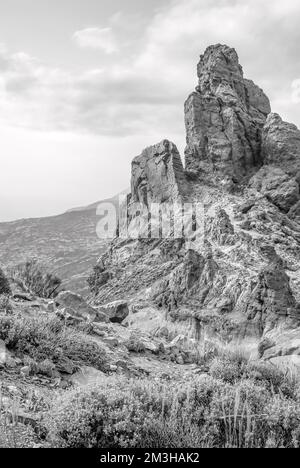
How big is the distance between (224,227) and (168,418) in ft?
110

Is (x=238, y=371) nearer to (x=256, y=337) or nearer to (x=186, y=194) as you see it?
(x=256, y=337)

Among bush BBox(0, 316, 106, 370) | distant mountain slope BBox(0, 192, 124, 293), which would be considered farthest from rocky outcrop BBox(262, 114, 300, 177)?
distant mountain slope BBox(0, 192, 124, 293)

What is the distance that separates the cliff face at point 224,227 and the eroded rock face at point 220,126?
0.39 feet

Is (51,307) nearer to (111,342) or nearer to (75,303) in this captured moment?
(75,303)

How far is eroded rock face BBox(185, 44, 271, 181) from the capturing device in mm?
48062

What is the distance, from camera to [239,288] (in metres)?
32.2

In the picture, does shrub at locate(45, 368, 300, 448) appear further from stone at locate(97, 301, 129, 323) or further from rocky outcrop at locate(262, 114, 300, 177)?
rocky outcrop at locate(262, 114, 300, 177)

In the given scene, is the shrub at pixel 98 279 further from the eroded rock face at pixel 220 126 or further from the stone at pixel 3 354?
the stone at pixel 3 354

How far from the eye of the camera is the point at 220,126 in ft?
163

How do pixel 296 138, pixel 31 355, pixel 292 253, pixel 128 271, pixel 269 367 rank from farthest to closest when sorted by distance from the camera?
pixel 296 138
pixel 128 271
pixel 292 253
pixel 269 367
pixel 31 355

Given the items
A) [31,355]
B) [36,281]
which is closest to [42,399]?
[31,355]

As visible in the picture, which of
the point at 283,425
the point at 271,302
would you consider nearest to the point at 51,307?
the point at 283,425

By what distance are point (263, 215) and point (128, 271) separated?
551 inches

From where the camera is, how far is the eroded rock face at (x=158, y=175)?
149 feet
